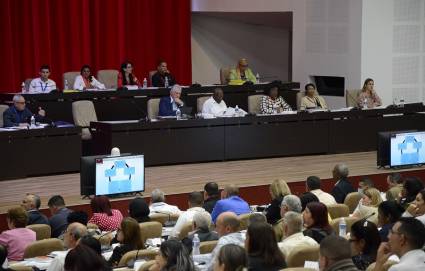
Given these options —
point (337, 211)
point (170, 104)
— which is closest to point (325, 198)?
point (337, 211)

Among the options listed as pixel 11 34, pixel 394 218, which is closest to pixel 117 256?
pixel 394 218

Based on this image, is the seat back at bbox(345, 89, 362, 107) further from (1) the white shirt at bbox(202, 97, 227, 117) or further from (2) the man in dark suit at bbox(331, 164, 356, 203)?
(2) the man in dark suit at bbox(331, 164, 356, 203)

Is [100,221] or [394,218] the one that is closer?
[394,218]

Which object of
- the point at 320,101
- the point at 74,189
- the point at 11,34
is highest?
the point at 11,34

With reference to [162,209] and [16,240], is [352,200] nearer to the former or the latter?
[162,209]

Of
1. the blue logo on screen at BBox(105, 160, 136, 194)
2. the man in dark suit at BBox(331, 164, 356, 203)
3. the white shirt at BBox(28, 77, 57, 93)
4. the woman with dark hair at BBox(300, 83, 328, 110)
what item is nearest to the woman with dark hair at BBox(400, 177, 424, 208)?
the man in dark suit at BBox(331, 164, 356, 203)

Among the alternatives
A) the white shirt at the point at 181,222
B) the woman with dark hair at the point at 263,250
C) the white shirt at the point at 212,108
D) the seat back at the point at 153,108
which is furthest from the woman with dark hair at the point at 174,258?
the white shirt at the point at 212,108

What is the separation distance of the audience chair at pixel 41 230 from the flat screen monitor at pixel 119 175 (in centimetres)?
245

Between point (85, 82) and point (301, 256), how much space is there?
1093 centimetres

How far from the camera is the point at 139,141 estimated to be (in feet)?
48.3

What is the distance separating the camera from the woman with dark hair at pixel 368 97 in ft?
55.0

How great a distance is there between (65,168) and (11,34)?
20.4 ft

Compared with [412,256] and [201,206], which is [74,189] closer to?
[201,206]

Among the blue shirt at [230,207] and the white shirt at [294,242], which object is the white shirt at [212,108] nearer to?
the blue shirt at [230,207]
